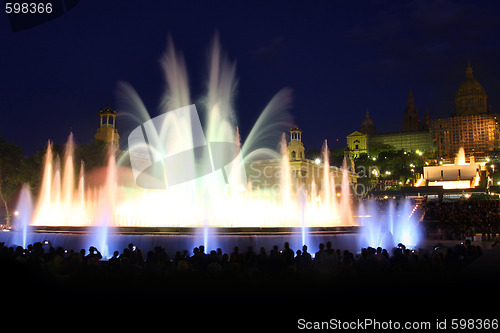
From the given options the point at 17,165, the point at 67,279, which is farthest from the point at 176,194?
the point at 67,279

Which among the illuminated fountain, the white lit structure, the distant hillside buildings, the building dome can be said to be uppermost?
the building dome

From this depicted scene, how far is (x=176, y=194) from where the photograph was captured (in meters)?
32.6

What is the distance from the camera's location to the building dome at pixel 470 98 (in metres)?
146

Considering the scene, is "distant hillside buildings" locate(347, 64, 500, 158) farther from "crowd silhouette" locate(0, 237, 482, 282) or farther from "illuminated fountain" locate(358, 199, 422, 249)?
"crowd silhouette" locate(0, 237, 482, 282)

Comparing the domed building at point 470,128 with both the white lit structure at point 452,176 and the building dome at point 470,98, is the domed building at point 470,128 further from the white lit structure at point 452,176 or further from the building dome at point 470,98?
the white lit structure at point 452,176

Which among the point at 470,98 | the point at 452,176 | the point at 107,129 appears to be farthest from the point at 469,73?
the point at 107,129

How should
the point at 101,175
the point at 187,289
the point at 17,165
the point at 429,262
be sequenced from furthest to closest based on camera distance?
1. the point at 17,165
2. the point at 101,175
3. the point at 429,262
4. the point at 187,289

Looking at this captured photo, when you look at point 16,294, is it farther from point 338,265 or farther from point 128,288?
point 338,265

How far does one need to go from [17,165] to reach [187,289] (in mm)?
47406

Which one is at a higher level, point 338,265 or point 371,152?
point 371,152

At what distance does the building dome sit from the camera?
146m

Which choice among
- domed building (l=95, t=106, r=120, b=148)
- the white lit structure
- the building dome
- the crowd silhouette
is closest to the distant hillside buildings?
the building dome

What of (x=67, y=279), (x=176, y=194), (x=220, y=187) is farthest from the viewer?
(x=220, y=187)

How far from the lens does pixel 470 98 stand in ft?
484
